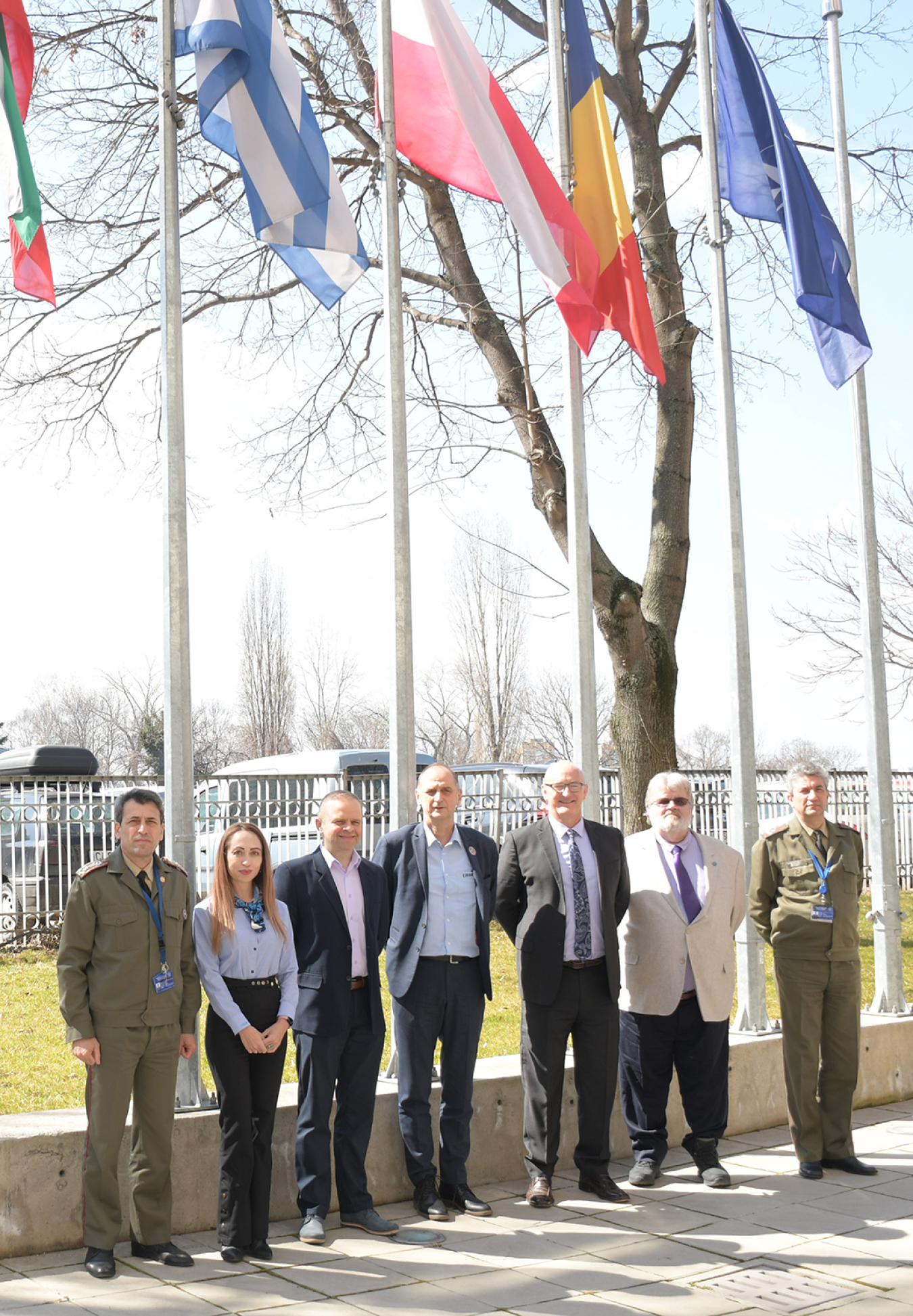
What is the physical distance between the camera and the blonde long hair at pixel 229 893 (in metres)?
5.92

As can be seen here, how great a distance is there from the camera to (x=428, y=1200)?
6414 millimetres

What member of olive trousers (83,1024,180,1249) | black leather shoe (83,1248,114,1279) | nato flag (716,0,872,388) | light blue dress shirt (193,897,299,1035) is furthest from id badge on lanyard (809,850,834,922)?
black leather shoe (83,1248,114,1279)

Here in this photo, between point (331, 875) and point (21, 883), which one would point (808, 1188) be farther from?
point (21, 883)

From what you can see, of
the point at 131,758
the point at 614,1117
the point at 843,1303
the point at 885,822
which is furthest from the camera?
the point at 131,758

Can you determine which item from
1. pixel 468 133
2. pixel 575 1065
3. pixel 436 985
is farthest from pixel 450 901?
pixel 468 133

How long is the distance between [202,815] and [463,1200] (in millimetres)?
9803

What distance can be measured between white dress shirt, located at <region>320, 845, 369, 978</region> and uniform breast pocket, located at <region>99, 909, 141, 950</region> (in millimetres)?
1031

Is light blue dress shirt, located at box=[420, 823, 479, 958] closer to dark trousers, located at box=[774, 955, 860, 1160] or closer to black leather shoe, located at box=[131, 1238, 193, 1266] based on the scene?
black leather shoe, located at box=[131, 1238, 193, 1266]

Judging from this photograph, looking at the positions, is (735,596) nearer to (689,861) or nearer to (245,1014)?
(689,861)

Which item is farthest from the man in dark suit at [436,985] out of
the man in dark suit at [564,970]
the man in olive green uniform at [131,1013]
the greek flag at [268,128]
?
the greek flag at [268,128]

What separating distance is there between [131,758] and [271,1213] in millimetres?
49444

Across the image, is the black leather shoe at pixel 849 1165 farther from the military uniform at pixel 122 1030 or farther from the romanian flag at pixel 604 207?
the romanian flag at pixel 604 207

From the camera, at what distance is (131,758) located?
177 feet

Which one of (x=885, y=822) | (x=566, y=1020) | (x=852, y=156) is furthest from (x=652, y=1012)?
(x=852, y=156)
